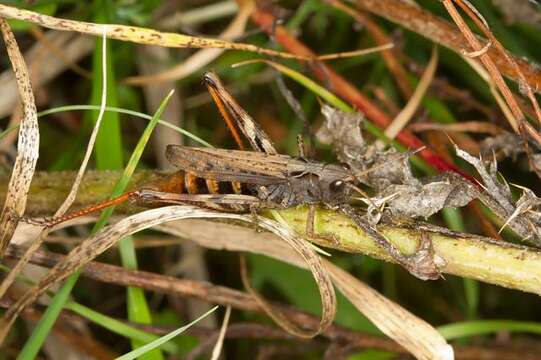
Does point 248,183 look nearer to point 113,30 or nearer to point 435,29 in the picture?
point 113,30

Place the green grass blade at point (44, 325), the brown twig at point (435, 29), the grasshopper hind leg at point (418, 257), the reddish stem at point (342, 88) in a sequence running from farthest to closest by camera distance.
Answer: the reddish stem at point (342, 88)
the brown twig at point (435, 29)
the green grass blade at point (44, 325)
the grasshopper hind leg at point (418, 257)

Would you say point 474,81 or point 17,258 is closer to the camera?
point 17,258

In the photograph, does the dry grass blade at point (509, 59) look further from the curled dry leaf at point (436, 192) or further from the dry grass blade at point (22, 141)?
the dry grass blade at point (22, 141)

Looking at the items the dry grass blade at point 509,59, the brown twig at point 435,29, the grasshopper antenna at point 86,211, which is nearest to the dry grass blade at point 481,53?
the dry grass blade at point 509,59

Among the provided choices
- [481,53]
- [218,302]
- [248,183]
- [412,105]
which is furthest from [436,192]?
[218,302]

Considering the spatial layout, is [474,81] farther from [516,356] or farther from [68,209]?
[68,209]

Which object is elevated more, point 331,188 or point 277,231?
point 331,188

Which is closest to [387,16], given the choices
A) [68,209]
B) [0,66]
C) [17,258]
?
[68,209]

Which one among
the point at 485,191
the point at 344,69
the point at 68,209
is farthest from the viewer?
the point at 344,69
